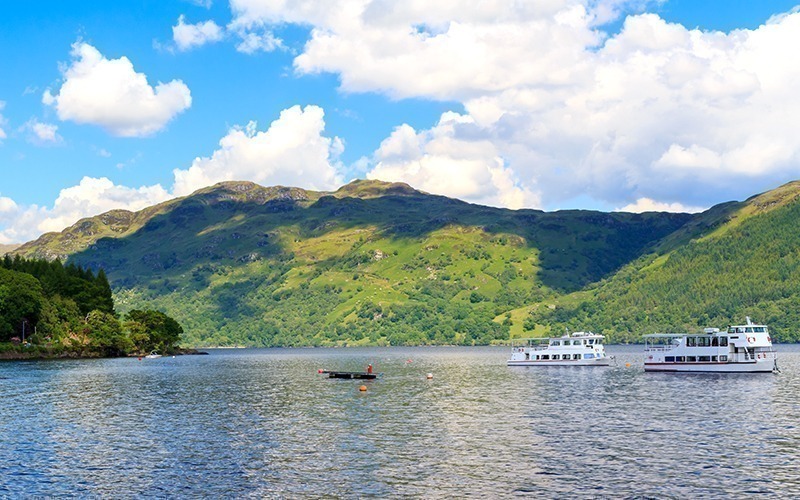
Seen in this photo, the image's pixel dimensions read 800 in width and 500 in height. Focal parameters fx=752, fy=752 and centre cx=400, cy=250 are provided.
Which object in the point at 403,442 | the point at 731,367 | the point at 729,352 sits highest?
the point at 729,352

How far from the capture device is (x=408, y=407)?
11444 centimetres

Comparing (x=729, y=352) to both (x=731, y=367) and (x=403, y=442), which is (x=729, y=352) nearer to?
(x=731, y=367)

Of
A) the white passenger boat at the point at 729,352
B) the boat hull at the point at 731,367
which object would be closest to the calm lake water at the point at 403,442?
the boat hull at the point at 731,367

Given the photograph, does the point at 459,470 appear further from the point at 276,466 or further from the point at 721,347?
the point at 721,347

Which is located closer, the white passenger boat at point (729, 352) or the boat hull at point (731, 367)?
the boat hull at point (731, 367)

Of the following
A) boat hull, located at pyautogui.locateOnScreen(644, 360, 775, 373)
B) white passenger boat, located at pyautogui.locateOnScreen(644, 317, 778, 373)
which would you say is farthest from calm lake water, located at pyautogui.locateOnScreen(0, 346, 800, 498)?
white passenger boat, located at pyautogui.locateOnScreen(644, 317, 778, 373)

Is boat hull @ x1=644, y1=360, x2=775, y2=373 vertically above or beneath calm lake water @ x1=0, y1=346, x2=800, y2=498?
above

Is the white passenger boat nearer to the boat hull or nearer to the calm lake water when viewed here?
the boat hull

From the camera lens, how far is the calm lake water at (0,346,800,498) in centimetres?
5834

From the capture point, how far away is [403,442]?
7894cm

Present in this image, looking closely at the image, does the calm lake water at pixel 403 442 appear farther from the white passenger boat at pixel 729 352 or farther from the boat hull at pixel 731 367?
the white passenger boat at pixel 729 352

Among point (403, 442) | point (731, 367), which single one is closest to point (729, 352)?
point (731, 367)

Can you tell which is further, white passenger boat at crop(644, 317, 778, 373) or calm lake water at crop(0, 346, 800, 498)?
white passenger boat at crop(644, 317, 778, 373)

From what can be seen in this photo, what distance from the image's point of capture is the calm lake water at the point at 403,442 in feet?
191
